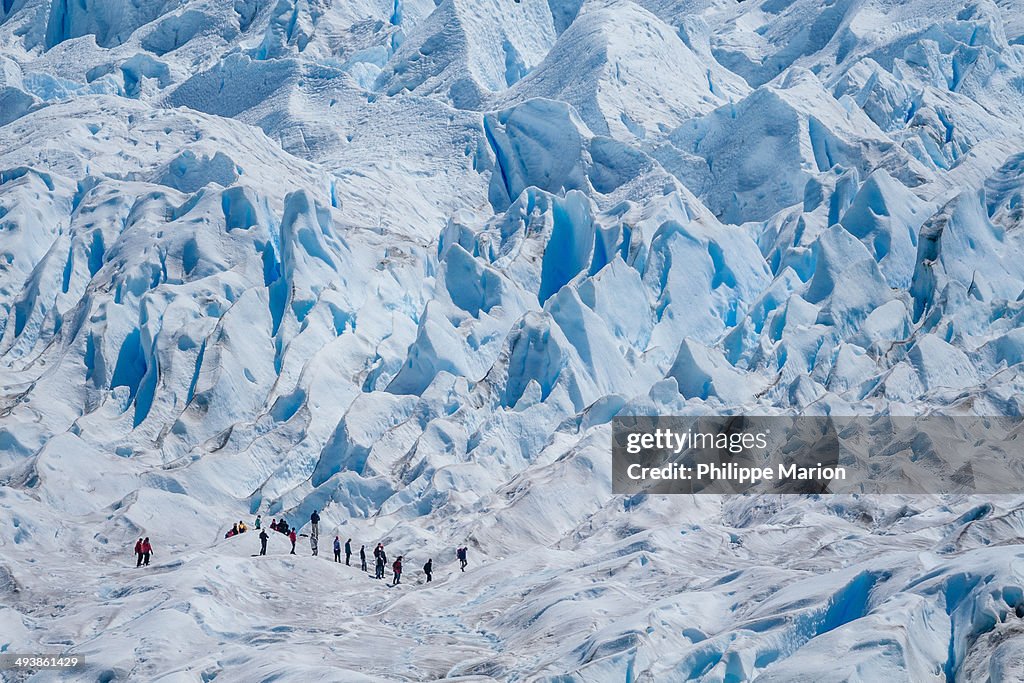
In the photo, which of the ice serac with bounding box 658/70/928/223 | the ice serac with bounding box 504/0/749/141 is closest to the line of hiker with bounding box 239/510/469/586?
the ice serac with bounding box 658/70/928/223

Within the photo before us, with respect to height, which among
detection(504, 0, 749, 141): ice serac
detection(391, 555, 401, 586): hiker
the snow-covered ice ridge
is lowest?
detection(391, 555, 401, 586): hiker

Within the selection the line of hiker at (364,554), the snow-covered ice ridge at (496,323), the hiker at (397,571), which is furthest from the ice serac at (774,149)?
the hiker at (397,571)

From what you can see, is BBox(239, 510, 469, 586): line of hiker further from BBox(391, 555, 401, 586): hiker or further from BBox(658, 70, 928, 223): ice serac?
BBox(658, 70, 928, 223): ice serac

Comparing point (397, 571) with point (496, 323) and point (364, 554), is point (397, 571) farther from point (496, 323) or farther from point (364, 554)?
point (496, 323)

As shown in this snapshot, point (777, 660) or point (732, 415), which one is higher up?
point (732, 415)

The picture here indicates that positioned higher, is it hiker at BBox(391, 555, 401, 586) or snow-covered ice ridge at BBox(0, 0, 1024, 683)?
snow-covered ice ridge at BBox(0, 0, 1024, 683)

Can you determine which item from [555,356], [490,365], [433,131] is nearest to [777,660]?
[555,356]

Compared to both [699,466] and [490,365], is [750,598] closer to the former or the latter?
[699,466]

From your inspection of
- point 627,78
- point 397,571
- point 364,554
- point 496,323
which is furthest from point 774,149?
point 397,571

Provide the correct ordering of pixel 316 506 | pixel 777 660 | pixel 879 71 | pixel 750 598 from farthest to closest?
pixel 879 71, pixel 316 506, pixel 750 598, pixel 777 660
